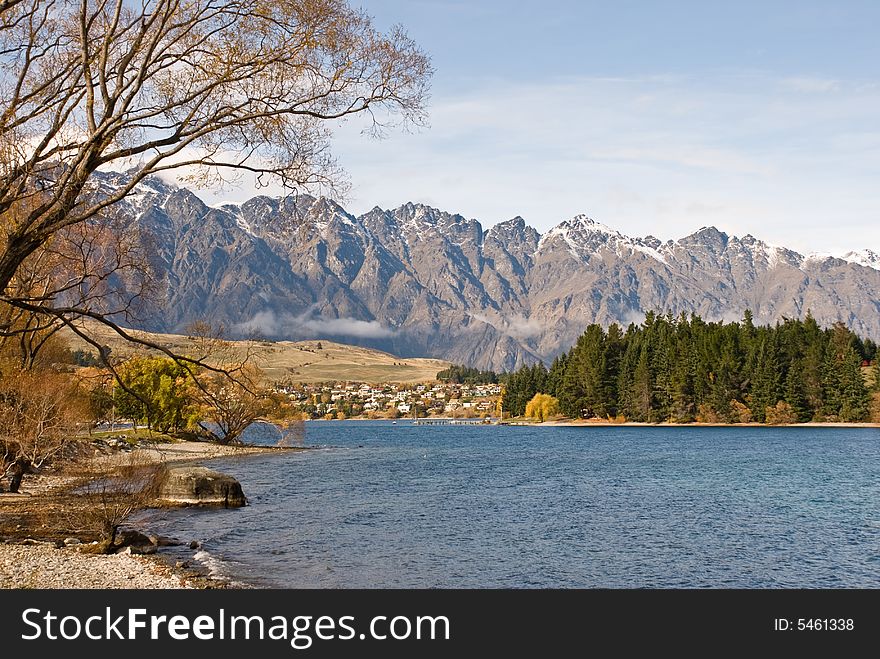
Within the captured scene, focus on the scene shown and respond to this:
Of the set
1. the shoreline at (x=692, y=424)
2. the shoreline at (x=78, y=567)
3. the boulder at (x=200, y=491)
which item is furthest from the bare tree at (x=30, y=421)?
the shoreline at (x=692, y=424)

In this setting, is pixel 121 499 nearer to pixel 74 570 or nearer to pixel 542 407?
pixel 74 570

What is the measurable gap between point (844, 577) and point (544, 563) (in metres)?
9.78

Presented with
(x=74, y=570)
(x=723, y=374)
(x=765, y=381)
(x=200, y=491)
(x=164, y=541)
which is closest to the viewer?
(x=74, y=570)

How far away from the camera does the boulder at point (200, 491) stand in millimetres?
43188

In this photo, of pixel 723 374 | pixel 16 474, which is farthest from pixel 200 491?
pixel 723 374

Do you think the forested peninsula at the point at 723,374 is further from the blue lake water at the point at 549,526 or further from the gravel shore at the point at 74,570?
the gravel shore at the point at 74,570

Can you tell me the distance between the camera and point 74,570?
22531 mm

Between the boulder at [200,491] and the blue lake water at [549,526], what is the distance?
131 cm

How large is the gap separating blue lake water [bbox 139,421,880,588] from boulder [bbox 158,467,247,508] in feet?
4.30

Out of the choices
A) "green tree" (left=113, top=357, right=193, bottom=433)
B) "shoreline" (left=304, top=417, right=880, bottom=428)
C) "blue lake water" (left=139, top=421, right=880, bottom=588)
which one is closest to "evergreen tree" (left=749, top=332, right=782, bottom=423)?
"shoreline" (left=304, top=417, right=880, bottom=428)

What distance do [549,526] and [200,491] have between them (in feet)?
60.2

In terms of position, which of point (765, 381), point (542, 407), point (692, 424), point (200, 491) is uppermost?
point (765, 381)

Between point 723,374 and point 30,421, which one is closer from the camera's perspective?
point 30,421
